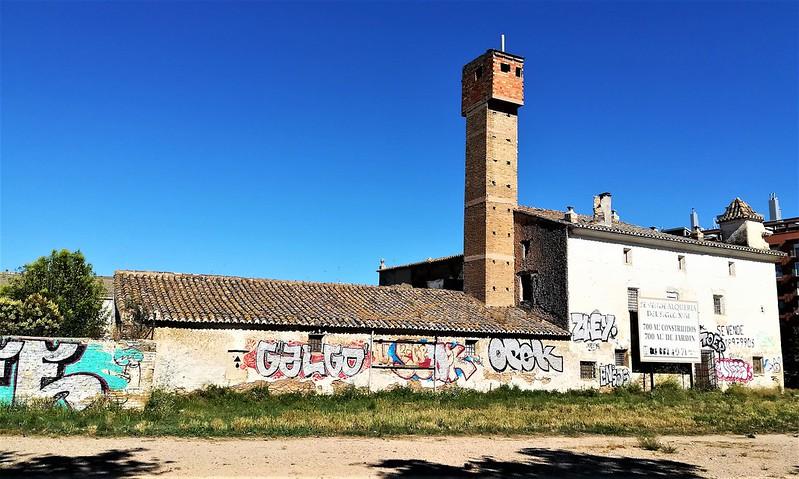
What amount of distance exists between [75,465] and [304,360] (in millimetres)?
11824

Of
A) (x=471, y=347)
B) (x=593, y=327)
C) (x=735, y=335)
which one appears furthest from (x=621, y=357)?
(x=471, y=347)

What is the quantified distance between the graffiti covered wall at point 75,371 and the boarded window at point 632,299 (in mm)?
20302

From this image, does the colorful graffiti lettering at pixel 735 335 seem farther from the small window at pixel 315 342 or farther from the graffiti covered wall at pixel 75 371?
the graffiti covered wall at pixel 75 371

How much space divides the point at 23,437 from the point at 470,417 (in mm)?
10588

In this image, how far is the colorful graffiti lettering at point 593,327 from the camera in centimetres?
2722

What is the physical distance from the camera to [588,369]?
27406mm

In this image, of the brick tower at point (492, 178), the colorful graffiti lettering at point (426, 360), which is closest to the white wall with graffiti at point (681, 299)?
the brick tower at point (492, 178)

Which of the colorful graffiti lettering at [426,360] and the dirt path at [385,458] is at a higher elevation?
the colorful graffiti lettering at [426,360]

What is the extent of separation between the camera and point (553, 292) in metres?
27.8

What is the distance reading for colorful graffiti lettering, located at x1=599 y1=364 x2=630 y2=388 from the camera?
27.5 m

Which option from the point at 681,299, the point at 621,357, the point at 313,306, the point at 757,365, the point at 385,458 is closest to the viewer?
the point at 385,458

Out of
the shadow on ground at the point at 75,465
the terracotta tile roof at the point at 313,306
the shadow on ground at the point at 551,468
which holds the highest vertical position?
the terracotta tile roof at the point at 313,306

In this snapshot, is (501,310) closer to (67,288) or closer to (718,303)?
(718,303)

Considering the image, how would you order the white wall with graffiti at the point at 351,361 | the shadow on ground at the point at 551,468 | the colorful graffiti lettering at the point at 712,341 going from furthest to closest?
the colorful graffiti lettering at the point at 712,341 → the white wall with graffiti at the point at 351,361 → the shadow on ground at the point at 551,468
